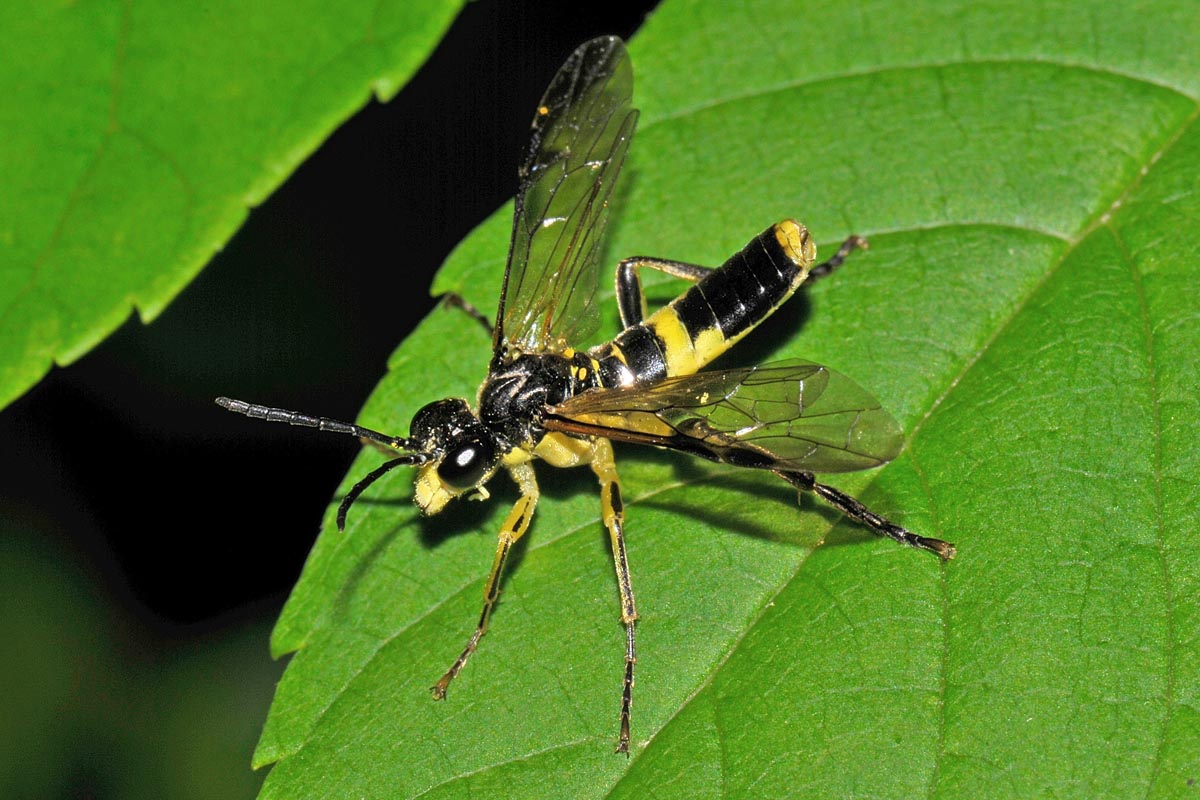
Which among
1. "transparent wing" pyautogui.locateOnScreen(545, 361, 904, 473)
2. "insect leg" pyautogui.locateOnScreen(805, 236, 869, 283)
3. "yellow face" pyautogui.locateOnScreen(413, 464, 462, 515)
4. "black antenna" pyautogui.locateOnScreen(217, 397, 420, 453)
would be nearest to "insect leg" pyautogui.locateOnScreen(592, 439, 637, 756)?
"transparent wing" pyautogui.locateOnScreen(545, 361, 904, 473)

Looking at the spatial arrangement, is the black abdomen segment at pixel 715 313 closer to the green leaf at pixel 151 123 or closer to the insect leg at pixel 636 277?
the insect leg at pixel 636 277

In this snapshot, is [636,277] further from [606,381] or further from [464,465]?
[464,465]

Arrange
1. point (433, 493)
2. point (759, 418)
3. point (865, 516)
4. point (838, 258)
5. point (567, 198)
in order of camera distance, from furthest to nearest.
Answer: point (567, 198), point (838, 258), point (433, 493), point (759, 418), point (865, 516)

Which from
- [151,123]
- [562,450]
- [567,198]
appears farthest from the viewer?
[567,198]

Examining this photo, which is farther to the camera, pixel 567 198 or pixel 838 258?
pixel 567 198

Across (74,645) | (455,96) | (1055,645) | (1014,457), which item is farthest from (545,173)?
(74,645)

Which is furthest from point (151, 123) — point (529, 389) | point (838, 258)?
point (838, 258)

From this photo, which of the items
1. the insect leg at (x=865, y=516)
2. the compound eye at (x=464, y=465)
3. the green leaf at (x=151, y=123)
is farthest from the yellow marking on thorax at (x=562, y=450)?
the green leaf at (x=151, y=123)
